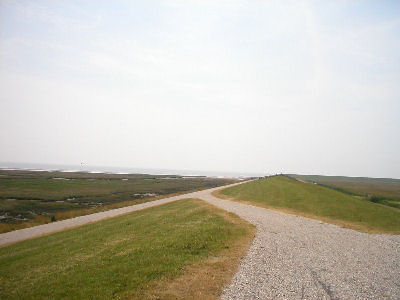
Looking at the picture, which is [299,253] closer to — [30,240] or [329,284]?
[329,284]

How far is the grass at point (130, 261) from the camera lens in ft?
43.4

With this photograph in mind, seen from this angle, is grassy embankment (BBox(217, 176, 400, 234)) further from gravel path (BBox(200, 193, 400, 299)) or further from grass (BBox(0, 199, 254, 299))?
grass (BBox(0, 199, 254, 299))

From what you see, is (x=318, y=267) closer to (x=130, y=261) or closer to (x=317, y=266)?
(x=317, y=266)

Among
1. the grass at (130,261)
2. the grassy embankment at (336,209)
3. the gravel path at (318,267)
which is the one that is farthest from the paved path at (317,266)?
the grassy embankment at (336,209)

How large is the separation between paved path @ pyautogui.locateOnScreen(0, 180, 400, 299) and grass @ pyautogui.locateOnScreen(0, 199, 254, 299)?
133 centimetres

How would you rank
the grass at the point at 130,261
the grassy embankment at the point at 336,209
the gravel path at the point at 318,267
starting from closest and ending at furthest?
1. the gravel path at the point at 318,267
2. the grass at the point at 130,261
3. the grassy embankment at the point at 336,209

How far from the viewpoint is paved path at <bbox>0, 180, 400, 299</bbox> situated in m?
12.8

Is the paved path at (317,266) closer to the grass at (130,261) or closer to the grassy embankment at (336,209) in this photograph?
the grass at (130,261)

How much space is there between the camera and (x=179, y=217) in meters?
32.3

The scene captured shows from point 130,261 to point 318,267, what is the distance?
11.1 m

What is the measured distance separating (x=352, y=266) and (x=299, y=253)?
328cm

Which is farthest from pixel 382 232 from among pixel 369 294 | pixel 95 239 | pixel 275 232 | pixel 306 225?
pixel 95 239

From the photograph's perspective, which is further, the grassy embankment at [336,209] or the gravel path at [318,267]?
the grassy embankment at [336,209]

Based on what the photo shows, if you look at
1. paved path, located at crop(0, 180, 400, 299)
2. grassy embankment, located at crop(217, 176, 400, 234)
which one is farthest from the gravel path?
grassy embankment, located at crop(217, 176, 400, 234)
